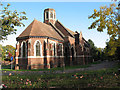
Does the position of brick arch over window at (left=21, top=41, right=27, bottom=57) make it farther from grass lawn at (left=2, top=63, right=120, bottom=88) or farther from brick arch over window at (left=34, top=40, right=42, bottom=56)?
grass lawn at (left=2, top=63, right=120, bottom=88)

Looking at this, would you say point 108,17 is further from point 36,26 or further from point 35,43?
point 36,26

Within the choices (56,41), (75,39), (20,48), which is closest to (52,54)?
(56,41)

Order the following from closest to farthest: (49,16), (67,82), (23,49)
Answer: (67,82) < (23,49) < (49,16)

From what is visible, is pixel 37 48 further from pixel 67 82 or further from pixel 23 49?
pixel 67 82

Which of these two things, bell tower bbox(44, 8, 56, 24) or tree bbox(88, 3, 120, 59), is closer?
tree bbox(88, 3, 120, 59)

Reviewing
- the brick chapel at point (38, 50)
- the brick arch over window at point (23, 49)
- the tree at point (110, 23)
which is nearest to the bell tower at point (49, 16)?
the brick chapel at point (38, 50)

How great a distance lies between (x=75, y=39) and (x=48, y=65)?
14723mm

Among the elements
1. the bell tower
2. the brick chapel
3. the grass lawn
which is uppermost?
the bell tower

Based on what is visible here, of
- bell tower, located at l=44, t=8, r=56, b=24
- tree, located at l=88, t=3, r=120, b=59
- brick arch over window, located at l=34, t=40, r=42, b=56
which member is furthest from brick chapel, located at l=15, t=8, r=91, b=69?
tree, located at l=88, t=3, r=120, b=59

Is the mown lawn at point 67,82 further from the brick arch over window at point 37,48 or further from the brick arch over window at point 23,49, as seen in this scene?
the brick arch over window at point 23,49

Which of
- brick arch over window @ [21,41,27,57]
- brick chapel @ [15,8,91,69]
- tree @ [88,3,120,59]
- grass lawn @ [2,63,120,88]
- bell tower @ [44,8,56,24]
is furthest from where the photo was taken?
bell tower @ [44,8,56,24]

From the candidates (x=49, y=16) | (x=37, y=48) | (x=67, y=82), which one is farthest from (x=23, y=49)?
(x=67, y=82)

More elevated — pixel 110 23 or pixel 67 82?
pixel 110 23

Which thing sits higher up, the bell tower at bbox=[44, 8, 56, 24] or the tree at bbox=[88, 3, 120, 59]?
the bell tower at bbox=[44, 8, 56, 24]
